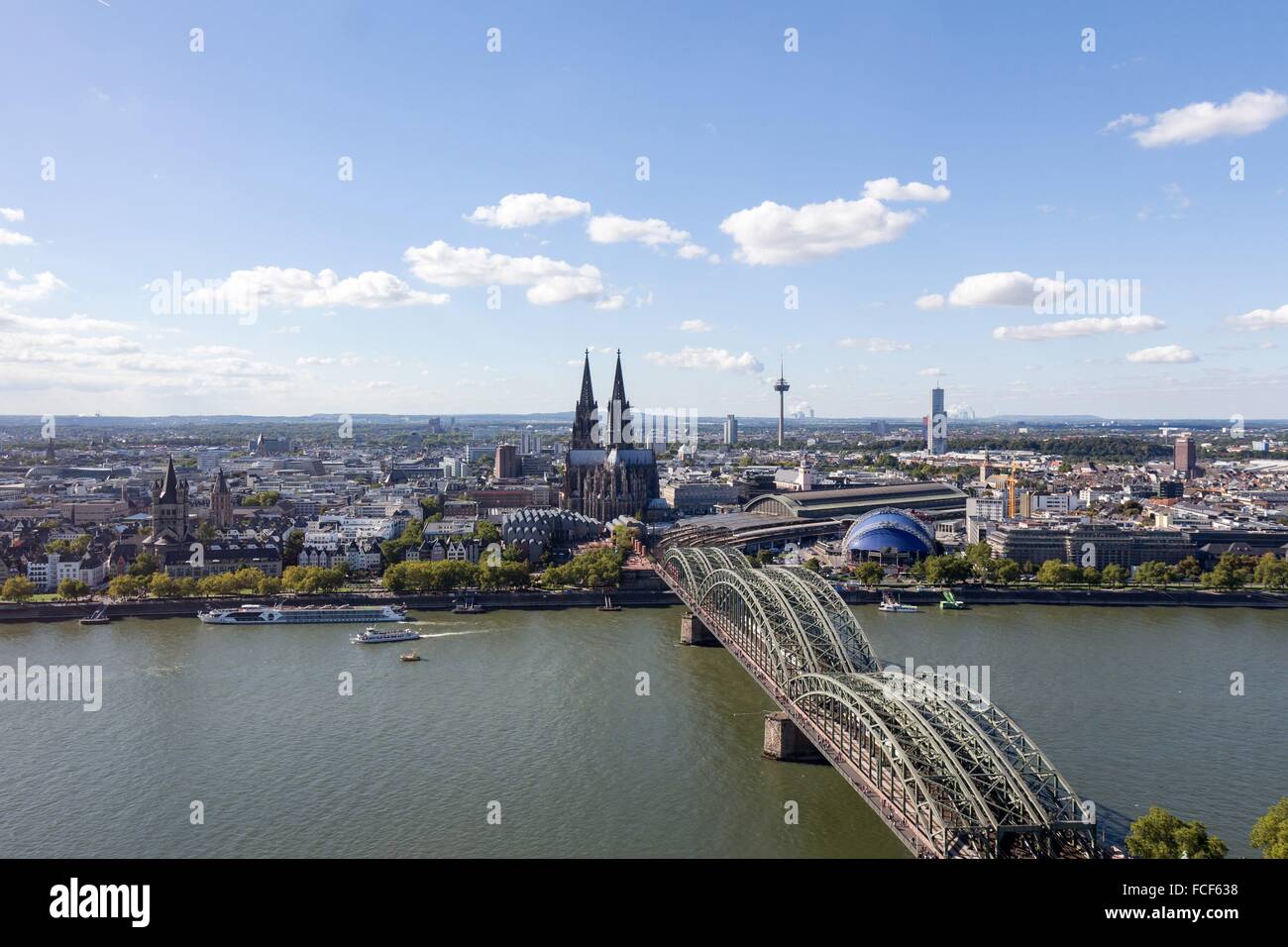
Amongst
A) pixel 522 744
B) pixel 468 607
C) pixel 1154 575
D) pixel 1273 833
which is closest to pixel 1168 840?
pixel 1273 833

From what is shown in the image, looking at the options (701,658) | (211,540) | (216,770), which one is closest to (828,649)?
(701,658)

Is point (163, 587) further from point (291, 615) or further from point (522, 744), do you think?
point (522, 744)

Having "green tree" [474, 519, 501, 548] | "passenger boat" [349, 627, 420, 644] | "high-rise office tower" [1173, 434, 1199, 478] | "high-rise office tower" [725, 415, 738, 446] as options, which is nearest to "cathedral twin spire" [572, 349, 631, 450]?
"green tree" [474, 519, 501, 548]

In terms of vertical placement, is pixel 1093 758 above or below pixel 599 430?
below

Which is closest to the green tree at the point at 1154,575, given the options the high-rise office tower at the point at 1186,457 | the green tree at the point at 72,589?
the green tree at the point at 72,589
